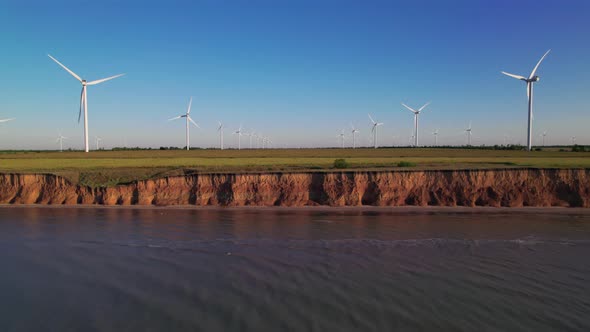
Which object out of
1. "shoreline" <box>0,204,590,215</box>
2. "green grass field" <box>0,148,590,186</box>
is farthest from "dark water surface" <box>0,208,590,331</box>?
"green grass field" <box>0,148,590,186</box>

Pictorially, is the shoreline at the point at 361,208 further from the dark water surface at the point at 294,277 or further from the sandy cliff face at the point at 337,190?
the dark water surface at the point at 294,277

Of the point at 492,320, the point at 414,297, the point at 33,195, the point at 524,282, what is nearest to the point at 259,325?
the point at 414,297

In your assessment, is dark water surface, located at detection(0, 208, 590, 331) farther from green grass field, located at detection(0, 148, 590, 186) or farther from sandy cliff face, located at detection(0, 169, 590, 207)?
green grass field, located at detection(0, 148, 590, 186)

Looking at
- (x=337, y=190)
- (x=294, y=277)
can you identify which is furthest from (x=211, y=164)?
(x=294, y=277)

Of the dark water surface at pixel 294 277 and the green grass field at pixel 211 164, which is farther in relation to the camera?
the green grass field at pixel 211 164

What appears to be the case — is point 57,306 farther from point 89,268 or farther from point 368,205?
point 368,205

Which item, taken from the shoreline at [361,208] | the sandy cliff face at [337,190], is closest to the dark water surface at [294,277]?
the shoreline at [361,208]
